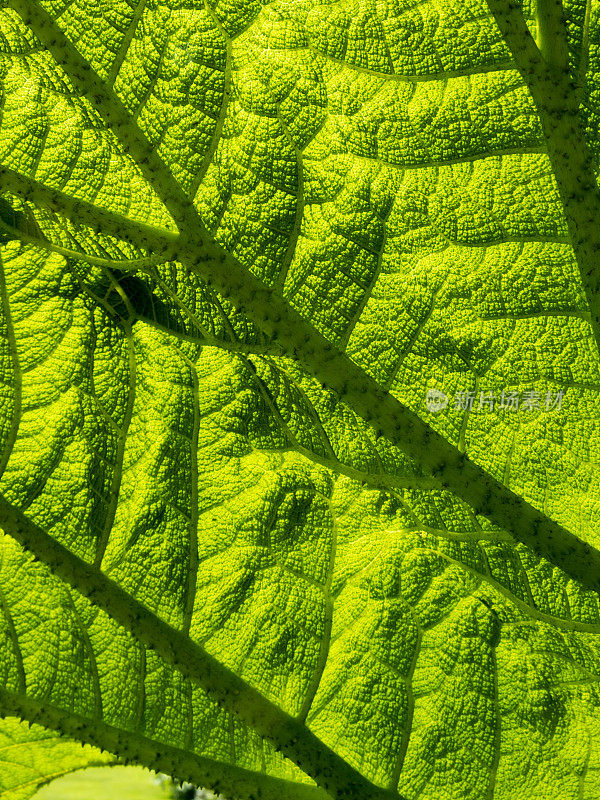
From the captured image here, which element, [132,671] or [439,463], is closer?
[439,463]

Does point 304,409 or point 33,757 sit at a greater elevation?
point 304,409

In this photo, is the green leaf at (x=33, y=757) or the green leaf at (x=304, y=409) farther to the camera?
the green leaf at (x=33, y=757)

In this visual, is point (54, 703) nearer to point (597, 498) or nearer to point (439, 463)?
point (439, 463)

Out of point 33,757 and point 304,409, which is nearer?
point 304,409

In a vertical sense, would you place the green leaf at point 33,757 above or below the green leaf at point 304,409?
below

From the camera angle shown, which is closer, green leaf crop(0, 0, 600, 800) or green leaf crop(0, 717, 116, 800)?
green leaf crop(0, 0, 600, 800)

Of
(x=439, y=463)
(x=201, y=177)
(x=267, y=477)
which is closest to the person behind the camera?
(x=439, y=463)

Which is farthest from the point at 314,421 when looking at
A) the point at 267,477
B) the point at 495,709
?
the point at 495,709

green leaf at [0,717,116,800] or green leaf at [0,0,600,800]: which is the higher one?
green leaf at [0,0,600,800]
